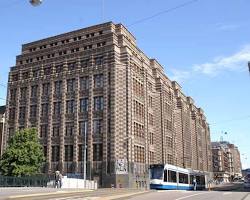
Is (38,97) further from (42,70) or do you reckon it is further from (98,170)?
(98,170)

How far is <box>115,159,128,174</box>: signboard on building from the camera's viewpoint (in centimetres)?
6488

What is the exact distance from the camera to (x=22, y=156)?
62.0 metres

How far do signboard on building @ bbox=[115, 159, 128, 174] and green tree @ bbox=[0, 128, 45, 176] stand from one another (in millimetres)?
12587

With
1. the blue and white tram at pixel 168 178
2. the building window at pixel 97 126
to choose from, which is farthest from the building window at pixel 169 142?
the blue and white tram at pixel 168 178

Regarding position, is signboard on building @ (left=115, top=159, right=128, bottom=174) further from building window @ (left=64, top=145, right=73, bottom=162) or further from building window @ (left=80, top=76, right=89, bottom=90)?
building window @ (left=80, top=76, right=89, bottom=90)

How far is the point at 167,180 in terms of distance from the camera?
49062mm

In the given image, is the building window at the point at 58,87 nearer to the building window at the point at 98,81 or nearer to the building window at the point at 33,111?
the building window at the point at 33,111

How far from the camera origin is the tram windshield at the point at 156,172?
48513 mm

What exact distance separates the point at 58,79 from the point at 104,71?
35.7ft

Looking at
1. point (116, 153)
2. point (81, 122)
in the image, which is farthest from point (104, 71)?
point (116, 153)

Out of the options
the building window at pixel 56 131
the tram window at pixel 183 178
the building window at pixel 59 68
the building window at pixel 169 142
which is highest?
the building window at pixel 59 68

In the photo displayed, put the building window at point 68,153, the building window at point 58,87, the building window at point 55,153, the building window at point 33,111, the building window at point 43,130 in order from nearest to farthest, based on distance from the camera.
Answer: the building window at point 68,153
the building window at point 55,153
the building window at point 43,130
the building window at point 58,87
the building window at point 33,111

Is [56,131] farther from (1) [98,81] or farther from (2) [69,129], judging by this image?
(1) [98,81]

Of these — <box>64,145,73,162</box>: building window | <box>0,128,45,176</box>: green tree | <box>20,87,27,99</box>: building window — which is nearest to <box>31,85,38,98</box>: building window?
<box>20,87,27,99</box>: building window
